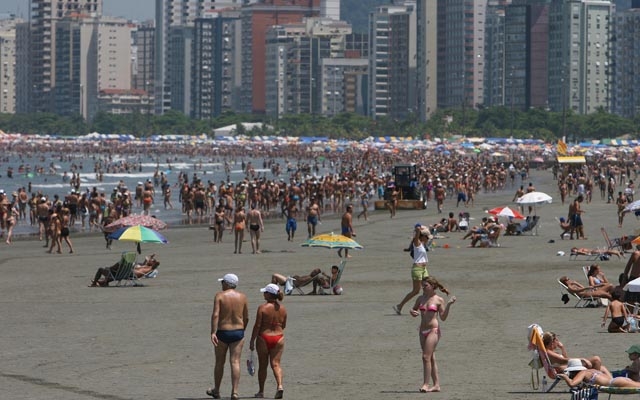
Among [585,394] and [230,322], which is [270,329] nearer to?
[230,322]

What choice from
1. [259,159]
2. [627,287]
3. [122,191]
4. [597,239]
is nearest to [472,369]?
[627,287]

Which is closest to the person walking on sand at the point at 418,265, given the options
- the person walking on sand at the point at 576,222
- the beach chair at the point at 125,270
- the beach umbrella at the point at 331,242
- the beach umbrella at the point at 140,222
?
the beach umbrella at the point at 331,242

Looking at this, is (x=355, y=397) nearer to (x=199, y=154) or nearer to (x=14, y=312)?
(x=14, y=312)

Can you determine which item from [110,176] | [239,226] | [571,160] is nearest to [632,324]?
[239,226]

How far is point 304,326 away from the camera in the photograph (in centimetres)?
2177

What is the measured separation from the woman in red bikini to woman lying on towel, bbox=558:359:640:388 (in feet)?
10.0

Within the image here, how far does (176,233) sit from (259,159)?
121 meters

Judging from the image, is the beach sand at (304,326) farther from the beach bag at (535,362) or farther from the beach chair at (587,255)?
the beach chair at (587,255)

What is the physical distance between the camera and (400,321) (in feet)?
72.9

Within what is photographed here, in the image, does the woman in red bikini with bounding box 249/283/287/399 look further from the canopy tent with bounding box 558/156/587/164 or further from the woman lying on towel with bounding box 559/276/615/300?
the canopy tent with bounding box 558/156/587/164

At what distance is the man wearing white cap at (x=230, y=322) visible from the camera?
586 inches

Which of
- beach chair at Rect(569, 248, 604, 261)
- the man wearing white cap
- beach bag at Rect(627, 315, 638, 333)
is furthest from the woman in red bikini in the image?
beach chair at Rect(569, 248, 604, 261)

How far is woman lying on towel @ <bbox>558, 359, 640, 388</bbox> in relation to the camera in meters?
14.9

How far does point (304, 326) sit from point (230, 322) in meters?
6.87
